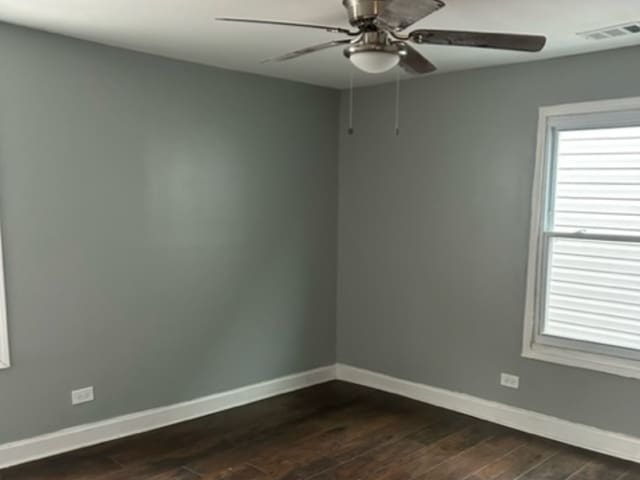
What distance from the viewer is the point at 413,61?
257 cm

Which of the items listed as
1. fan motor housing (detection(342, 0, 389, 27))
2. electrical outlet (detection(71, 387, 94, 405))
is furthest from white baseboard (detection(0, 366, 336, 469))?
fan motor housing (detection(342, 0, 389, 27))

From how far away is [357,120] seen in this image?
4887mm

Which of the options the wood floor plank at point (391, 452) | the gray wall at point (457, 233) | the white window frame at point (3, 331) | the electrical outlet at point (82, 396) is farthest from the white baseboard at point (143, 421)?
the wood floor plank at point (391, 452)

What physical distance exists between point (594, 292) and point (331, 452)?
199cm

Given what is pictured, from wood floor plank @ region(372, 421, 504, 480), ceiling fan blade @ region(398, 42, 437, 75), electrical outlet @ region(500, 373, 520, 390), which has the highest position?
ceiling fan blade @ region(398, 42, 437, 75)

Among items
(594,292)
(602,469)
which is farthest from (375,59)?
(602,469)

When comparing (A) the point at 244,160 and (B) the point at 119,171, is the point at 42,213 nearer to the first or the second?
(B) the point at 119,171

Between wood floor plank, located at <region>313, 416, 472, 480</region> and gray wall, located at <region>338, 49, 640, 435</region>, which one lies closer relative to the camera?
wood floor plank, located at <region>313, 416, 472, 480</region>

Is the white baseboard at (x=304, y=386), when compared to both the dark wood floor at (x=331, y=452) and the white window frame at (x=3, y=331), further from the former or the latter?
the white window frame at (x=3, y=331)

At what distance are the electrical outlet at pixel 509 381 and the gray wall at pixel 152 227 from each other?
162 centimetres

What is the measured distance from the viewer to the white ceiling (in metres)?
2.71

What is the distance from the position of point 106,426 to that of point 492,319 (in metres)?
2.76

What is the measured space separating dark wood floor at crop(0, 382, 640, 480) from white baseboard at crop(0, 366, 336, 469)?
7cm

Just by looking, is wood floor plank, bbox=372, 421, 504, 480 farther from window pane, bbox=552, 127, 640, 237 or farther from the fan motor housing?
the fan motor housing
